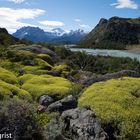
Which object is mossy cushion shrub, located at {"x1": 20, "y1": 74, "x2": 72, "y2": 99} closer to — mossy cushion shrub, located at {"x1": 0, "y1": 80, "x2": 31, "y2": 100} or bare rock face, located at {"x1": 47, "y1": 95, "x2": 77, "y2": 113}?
mossy cushion shrub, located at {"x1": 0, "y1": 80, "x2": 31, "y2": 100}

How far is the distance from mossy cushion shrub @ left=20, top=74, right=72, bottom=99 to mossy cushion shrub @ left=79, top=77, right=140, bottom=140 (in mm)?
2131

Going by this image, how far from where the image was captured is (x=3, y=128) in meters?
10.1

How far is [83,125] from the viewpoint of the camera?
37.6ft

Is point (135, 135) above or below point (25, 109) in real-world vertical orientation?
below

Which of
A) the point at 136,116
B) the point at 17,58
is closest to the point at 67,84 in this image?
the point at 136,116

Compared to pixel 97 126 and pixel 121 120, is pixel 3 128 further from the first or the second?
pixel 121 120

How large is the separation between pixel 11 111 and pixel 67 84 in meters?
9.71

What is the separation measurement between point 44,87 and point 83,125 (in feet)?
23.4

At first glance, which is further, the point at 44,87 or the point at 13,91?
the point at 44,87

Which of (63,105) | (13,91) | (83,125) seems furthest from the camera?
(13,91)

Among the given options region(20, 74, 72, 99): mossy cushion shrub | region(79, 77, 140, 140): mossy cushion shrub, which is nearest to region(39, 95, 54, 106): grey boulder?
region(20, 74, 72, 99): mossy cushion shrub

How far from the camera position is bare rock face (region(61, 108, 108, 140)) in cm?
1094

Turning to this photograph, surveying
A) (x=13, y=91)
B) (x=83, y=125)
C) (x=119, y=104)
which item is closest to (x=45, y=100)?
(x=13, y=91)

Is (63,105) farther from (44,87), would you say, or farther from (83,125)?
(44,87)
